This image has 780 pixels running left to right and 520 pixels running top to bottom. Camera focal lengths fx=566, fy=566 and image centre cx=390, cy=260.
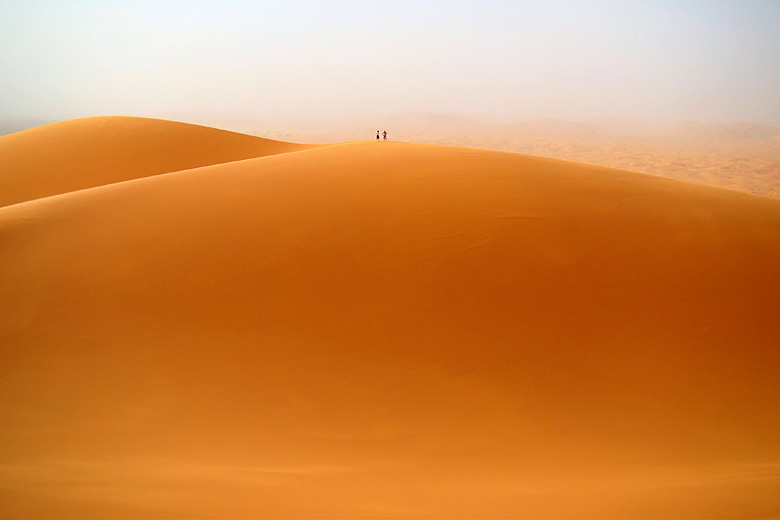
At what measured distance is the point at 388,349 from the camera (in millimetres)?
3855

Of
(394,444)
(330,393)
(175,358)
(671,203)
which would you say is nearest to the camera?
(394,444)

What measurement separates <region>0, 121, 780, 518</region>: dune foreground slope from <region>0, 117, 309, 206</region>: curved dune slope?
741 cm

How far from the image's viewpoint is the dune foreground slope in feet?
8.21

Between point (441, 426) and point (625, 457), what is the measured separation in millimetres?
999

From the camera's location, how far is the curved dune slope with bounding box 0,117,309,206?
1236 centimetres

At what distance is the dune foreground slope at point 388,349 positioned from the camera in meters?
2.50

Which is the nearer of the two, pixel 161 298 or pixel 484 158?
pixel 161 298

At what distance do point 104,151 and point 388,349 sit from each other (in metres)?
12.0

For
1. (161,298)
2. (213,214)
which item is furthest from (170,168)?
(161,298)

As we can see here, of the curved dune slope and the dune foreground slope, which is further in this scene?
the curved dune slope

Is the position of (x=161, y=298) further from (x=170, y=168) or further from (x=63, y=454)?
(x=170, y=168)

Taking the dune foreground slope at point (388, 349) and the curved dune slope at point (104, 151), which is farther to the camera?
the curved dune slope at point (104, 151)

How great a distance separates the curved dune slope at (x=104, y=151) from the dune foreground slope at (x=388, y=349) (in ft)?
24.3

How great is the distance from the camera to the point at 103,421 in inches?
122
